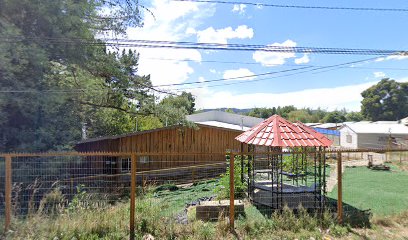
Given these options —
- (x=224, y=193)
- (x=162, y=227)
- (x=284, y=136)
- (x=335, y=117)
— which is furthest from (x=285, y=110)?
(x=162, y=227)

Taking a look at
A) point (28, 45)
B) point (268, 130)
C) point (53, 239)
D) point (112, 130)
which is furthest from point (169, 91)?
point (53, 239)

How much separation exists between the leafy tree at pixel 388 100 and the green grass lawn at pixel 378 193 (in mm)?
47947

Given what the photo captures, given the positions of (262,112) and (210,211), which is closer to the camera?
(210,211)

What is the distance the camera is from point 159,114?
51.3 feet

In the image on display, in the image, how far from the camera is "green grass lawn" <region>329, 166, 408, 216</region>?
7.58 m

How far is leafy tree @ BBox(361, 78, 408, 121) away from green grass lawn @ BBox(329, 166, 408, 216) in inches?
1888

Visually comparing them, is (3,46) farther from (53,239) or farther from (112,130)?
(112,130)

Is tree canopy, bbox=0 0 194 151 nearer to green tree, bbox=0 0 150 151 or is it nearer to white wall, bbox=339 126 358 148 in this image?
green tree, bbox=0 0 150 151

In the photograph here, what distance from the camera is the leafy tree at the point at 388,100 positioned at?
53500 mm

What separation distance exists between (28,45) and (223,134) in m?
12.9

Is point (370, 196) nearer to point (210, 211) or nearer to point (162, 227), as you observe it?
point (210, 211)

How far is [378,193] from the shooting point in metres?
9.66

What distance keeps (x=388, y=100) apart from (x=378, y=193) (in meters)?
54.6

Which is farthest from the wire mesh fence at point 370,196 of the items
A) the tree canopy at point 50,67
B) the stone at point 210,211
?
the tree canopy at point 50,67
